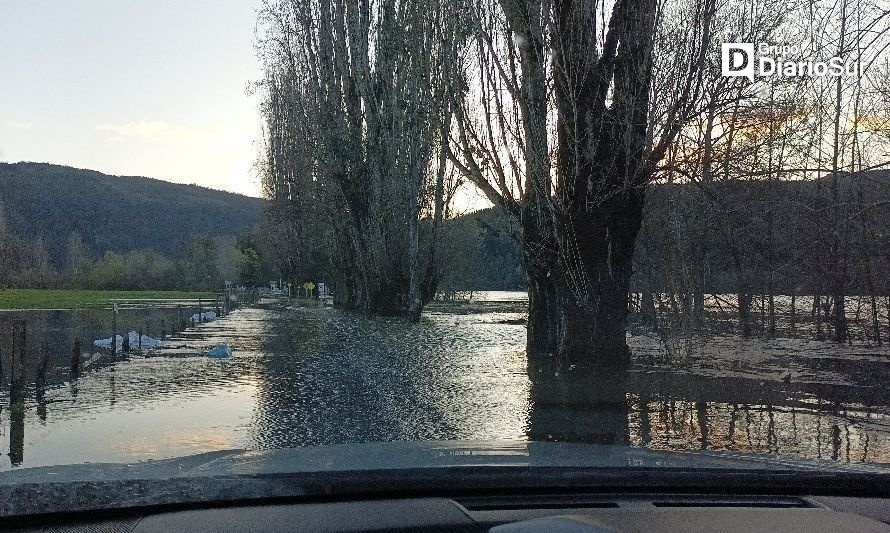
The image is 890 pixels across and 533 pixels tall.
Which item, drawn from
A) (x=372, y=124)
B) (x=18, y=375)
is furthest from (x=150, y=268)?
(x=18, y=375)

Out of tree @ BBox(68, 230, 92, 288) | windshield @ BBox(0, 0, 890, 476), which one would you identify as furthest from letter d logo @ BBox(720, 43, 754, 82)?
tree @ BBox(68, 230, 92, 288)

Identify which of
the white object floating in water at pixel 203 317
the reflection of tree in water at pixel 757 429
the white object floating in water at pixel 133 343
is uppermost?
the white object floating in water at pixel 203 317

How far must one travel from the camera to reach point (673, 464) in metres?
3.35

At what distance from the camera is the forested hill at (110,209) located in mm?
123750

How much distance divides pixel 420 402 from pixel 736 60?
8615 millimetres

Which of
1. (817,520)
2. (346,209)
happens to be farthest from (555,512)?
(346,209)

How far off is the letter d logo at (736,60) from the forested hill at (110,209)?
103013 millimetres

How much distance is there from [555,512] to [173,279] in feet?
299

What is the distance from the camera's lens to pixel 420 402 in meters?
12.0

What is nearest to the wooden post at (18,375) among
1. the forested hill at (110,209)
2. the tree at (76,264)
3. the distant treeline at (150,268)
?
the distant treeline at (150,268)

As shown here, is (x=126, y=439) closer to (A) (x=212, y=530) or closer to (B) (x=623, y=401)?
(B) (x=623, y=401)

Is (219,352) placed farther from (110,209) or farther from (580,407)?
(110,209)

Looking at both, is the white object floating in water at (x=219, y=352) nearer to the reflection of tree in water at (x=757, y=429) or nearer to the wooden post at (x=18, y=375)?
the wooden post at (x=18, y=375)

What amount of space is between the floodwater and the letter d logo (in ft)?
17.9
